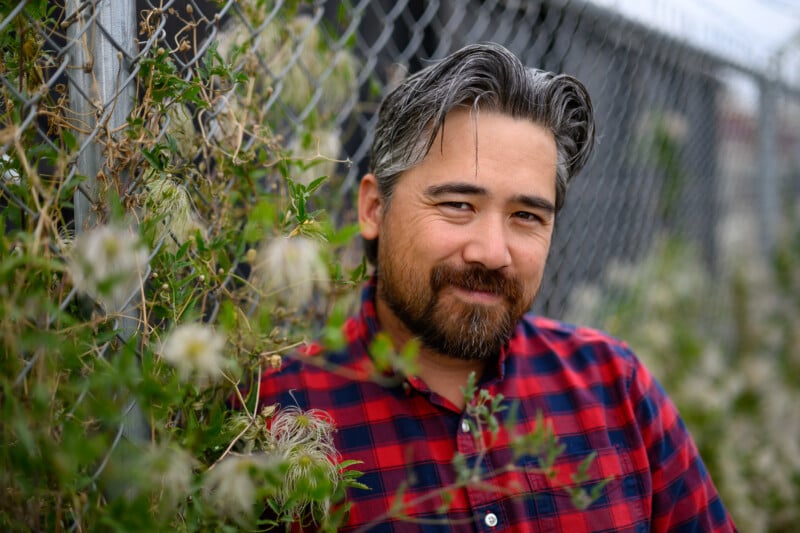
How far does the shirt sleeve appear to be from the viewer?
174cm

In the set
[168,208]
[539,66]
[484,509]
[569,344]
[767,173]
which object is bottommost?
[484,509]

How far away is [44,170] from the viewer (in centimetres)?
145

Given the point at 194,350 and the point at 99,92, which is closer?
the point at 194,350

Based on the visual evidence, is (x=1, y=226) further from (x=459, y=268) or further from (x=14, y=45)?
(x=459, y=268)

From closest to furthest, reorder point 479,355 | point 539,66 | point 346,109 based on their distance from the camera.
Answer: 1. point 479,355
2. point 346,109
3. point 539,66

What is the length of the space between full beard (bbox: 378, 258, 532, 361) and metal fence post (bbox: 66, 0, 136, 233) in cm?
70

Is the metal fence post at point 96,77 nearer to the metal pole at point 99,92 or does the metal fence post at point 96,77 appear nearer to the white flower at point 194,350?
the metal pole at point 99,92

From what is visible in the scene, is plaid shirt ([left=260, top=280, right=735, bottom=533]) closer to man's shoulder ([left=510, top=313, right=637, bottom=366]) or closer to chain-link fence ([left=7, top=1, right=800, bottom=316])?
man's shoulder ([left=510, top=313, right=637, bottom=366])

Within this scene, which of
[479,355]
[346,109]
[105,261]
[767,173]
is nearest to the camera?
[105,261]

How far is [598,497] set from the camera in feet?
5.15

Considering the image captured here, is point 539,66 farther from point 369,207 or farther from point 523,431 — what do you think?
point 523,431

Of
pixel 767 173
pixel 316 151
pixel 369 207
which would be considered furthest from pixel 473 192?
pixel 767 173

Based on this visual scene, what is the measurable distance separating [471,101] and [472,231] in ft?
0.97

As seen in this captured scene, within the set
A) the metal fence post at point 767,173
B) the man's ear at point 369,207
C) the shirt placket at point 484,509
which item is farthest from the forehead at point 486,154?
the metal fence post at point 767,173
